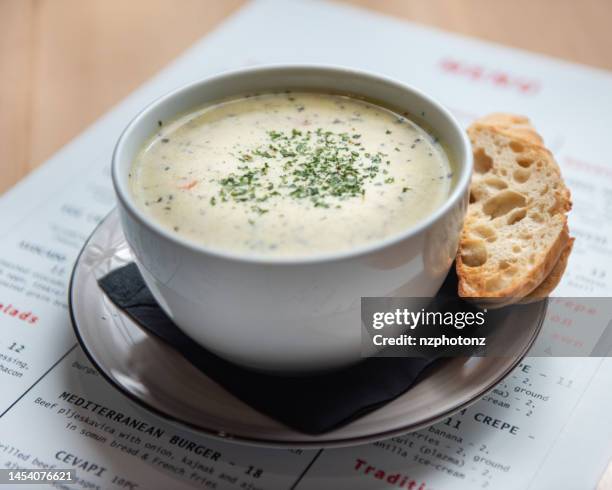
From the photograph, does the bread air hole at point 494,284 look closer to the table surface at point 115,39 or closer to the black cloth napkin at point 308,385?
the black cloth napkin at point 308,385

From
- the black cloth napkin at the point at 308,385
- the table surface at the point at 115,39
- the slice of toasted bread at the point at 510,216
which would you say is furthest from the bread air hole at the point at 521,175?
the table surface at the point at 115,39

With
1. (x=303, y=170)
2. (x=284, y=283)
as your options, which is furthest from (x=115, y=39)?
(x=284, y=283)

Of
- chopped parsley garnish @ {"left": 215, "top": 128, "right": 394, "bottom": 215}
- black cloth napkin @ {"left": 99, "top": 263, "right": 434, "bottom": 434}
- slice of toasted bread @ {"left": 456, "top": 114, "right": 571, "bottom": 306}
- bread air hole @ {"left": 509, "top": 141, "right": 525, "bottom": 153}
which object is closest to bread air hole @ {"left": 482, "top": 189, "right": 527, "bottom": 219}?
slice of toasted bread @ {"left": 456, "top": 114, "right": 571, "bottom": 306}

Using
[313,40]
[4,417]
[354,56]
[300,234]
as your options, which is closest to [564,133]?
[354,56]

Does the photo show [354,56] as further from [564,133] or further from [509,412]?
[509,412]

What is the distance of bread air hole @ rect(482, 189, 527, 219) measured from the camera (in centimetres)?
124

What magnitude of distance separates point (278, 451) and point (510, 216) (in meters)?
0.50

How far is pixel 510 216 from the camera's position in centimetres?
121

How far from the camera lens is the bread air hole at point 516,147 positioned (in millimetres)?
1305

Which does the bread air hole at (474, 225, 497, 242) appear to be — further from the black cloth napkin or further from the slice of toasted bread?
the black cloth napkin

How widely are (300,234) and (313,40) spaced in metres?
1.20

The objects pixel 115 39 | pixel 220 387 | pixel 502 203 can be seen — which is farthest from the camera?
pixel 115 39

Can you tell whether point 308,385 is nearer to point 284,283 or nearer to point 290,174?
point 284,283

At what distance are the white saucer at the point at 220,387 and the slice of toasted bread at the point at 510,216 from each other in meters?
0.07
